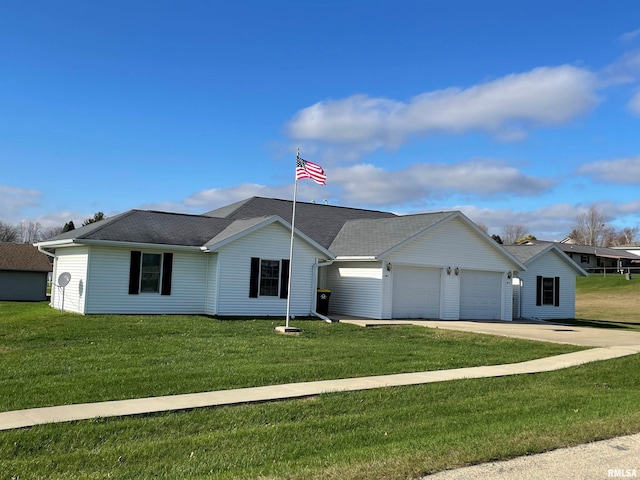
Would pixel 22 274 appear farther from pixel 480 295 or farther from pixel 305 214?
pixel 480 295

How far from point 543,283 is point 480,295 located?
5.16 m

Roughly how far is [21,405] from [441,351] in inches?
376

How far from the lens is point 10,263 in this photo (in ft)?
136

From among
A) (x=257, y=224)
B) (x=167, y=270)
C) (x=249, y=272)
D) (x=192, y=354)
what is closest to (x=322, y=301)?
(x=249, y=272)

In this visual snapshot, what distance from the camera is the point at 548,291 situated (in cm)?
2998

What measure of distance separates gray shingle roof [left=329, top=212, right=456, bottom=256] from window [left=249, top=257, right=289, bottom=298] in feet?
11.8

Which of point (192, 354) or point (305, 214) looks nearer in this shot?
point (192, 354)

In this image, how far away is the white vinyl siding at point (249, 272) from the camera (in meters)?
21.5

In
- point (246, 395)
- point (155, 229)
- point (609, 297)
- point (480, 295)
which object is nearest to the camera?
point (246, 395)

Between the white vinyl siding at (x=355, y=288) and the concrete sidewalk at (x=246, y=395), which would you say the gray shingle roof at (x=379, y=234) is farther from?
the concrete sidewalk at (x=246, y=395)

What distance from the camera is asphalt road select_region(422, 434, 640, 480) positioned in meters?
5.48

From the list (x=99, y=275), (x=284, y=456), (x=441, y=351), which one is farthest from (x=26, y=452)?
(x=99, y=275)

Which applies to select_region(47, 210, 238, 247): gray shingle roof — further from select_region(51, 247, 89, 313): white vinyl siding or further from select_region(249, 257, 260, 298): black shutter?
select_region(249, 257, 260, 298): black shutter

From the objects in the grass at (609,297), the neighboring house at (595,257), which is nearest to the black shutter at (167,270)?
the grass at (609,297)
